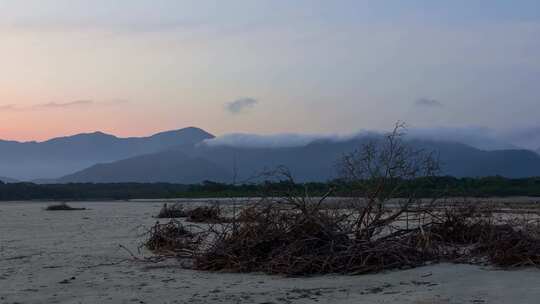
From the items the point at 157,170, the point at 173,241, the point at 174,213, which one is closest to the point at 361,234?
the point at 173,241

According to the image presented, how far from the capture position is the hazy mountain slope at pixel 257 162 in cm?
13075

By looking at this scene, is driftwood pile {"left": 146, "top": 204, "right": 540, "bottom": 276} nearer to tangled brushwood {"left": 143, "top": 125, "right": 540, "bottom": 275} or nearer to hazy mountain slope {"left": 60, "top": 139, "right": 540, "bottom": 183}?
tangled brushwood {"left": 143, "top": 125, "right": 540, "bottom": 275}

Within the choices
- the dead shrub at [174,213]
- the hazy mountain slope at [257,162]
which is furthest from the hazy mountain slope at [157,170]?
the dead shrub at [174,213]

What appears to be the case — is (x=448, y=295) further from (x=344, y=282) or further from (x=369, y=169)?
(x=369, y=169)

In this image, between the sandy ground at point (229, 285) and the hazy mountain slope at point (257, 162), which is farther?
the hazy mountain slope at point (257, 162)

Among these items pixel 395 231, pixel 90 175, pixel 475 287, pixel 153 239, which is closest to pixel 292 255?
pixel 395 231

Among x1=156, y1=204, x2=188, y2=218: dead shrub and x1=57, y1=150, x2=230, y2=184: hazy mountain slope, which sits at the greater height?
x1=57, y1=150, x2=230, y2=184: hazy mountain slope

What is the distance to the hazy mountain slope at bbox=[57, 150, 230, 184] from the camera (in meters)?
141

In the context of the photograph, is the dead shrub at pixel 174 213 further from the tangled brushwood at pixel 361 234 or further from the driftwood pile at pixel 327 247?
the driftwood pile at pixel 327 247

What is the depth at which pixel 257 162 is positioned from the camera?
5571 inches

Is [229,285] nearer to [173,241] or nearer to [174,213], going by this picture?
[173,241]

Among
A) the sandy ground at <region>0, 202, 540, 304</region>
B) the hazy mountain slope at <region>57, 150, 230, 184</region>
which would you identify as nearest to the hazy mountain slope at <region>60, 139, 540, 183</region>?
the hazy mountain slope at <region>57, 150, 230, 184</region>

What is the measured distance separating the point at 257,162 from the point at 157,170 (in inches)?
940

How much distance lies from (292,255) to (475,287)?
3076 mm
